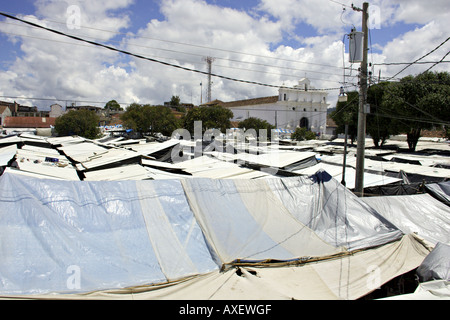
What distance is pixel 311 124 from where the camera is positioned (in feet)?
228

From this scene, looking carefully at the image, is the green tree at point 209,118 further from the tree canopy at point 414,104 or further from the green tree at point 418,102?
the green tree at point 418,102

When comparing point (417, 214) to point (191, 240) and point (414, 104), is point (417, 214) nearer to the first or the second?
point (191, 240)

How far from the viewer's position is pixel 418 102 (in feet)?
81.2

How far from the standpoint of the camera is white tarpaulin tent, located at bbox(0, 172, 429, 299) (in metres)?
4.11

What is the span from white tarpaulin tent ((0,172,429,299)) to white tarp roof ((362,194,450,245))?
1171mm

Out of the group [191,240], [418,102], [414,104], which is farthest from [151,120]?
[191,240]

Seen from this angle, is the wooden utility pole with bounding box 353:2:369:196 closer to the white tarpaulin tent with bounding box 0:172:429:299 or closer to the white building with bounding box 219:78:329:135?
the white tarpaulin tent with bounding box 0:172:429:299

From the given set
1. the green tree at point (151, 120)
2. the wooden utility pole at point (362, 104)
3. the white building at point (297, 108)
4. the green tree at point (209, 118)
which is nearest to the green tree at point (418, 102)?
the wooden utility pole at point (362, 104)

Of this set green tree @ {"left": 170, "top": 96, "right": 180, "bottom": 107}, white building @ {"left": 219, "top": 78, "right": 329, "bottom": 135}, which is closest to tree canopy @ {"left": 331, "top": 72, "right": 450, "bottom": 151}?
white building @ {"left": 219, "top": 78, "right": 329, "bottom": 135}

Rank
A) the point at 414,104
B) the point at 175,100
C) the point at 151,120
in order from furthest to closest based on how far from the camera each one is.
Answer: the point at 175,100
the point at 151,120
the point at 414,104

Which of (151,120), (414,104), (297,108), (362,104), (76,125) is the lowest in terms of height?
(362,104)

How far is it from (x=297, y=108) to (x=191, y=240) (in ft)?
217
